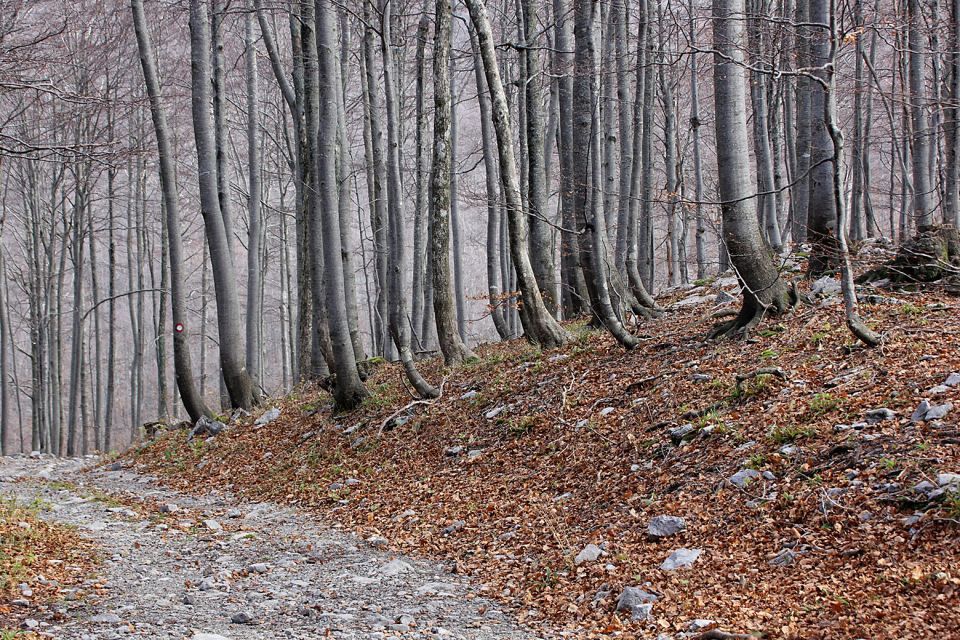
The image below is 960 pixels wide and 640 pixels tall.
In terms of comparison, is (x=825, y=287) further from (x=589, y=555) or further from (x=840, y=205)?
(x=589, y=555)

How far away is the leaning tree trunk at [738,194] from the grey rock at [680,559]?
3.50 metres

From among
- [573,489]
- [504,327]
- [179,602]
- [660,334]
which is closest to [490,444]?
[573,489]

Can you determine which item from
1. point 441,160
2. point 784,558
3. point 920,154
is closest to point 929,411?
point 784,558

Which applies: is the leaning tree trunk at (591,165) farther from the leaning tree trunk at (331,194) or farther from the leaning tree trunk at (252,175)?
the leaning tree trunk at (252,175)

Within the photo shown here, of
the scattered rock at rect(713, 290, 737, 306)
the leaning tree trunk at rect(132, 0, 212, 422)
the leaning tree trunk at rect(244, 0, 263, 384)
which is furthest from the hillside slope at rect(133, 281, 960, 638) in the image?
the leaning tree trunk at rect(244, 0, 263, 384)

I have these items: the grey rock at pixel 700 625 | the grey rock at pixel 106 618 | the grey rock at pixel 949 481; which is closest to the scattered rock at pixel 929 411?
the grey rock at pixel 949 481

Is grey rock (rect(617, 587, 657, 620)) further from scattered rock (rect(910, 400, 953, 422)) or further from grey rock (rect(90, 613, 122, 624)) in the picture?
grey rock (rect(90, 613, 122, 624))

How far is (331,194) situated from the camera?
10242 mm

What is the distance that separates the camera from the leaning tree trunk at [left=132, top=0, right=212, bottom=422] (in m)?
12.8

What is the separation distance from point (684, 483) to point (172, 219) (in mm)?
11083

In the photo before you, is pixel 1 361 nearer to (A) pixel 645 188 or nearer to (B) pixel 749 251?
(A) pixel 645 188

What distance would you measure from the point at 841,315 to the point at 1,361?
1977 centimetres

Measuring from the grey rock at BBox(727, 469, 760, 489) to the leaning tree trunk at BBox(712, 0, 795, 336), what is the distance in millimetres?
2662

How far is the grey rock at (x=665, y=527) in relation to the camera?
486cm
